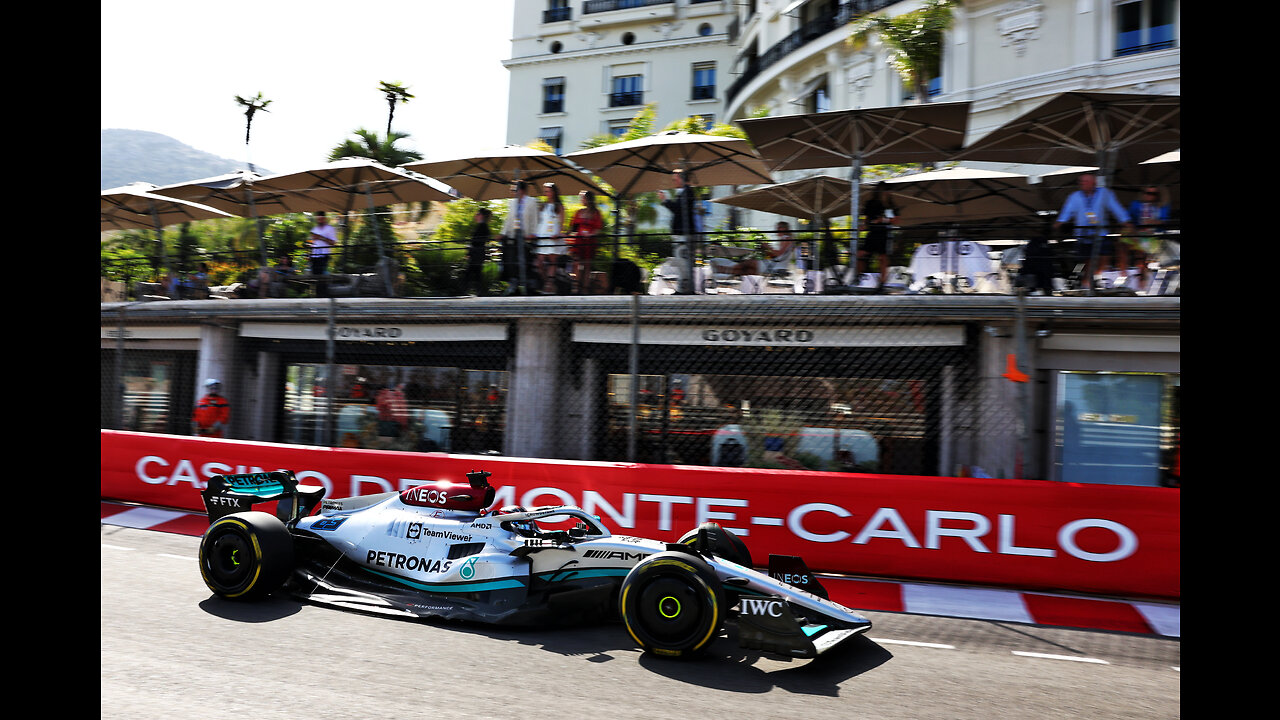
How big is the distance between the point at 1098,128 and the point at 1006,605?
551 centimetres

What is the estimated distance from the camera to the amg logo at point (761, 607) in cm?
496

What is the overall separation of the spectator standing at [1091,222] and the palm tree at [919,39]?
11.2m

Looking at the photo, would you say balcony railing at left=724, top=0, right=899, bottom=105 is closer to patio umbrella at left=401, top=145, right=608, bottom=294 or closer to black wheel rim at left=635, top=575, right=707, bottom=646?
patio umbrella at left=401, top=145, right=608, bottom=294

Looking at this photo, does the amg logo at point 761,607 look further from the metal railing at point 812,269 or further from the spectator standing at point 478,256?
the spectator standing at point 478,256

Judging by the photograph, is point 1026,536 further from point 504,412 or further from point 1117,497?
point 504,412

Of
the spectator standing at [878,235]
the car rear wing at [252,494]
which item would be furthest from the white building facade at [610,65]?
the car rear wing at [252,494]

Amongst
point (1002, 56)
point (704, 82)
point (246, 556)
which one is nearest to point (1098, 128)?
point (246, 556)

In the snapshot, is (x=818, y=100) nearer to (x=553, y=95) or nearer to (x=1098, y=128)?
(x=553, y=95)

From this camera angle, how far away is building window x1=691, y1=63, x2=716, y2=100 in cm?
3672

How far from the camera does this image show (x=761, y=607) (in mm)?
5008

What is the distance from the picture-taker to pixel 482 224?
11.9 meters
